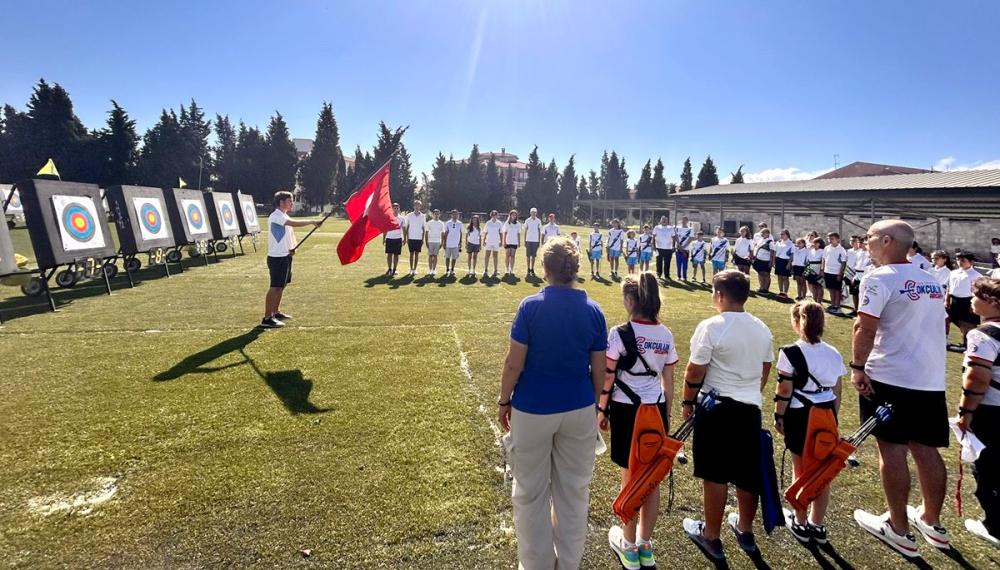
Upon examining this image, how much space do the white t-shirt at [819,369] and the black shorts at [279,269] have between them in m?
7.59

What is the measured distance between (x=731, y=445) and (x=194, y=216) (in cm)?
1837

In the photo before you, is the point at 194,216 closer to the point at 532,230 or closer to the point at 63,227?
the point at 63,227

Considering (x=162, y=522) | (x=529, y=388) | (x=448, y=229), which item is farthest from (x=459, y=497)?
(x=448, y=229)

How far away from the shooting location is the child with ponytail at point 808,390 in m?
3.11

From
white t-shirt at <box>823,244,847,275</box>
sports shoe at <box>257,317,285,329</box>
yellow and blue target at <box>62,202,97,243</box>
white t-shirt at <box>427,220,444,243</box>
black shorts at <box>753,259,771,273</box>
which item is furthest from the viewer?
white t-shirt at <box>427,220,444,243</box>

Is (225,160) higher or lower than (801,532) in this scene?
higher

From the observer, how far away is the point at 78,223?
1055 centimetres

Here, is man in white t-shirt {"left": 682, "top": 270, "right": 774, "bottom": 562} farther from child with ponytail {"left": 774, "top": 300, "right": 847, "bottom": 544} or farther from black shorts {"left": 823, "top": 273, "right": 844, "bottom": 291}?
black shorts {"left": 823, "top": 273, "right": 844, "bottom": 291}

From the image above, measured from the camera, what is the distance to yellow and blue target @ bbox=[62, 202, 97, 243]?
Result: 10250 millimetres

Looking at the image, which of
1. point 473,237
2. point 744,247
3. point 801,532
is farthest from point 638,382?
point 744,247

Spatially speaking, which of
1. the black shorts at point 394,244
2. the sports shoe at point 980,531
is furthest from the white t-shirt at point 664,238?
the sports shoe at point 980,531

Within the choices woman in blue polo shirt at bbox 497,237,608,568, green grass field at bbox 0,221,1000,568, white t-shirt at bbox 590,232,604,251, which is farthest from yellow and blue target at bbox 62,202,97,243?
white t-shirt at bbox 590,232,604,251

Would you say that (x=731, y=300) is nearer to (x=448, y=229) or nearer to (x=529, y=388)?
(x=529, y=388)

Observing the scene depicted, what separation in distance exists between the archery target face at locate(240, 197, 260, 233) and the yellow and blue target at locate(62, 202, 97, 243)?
10561 millimetres
